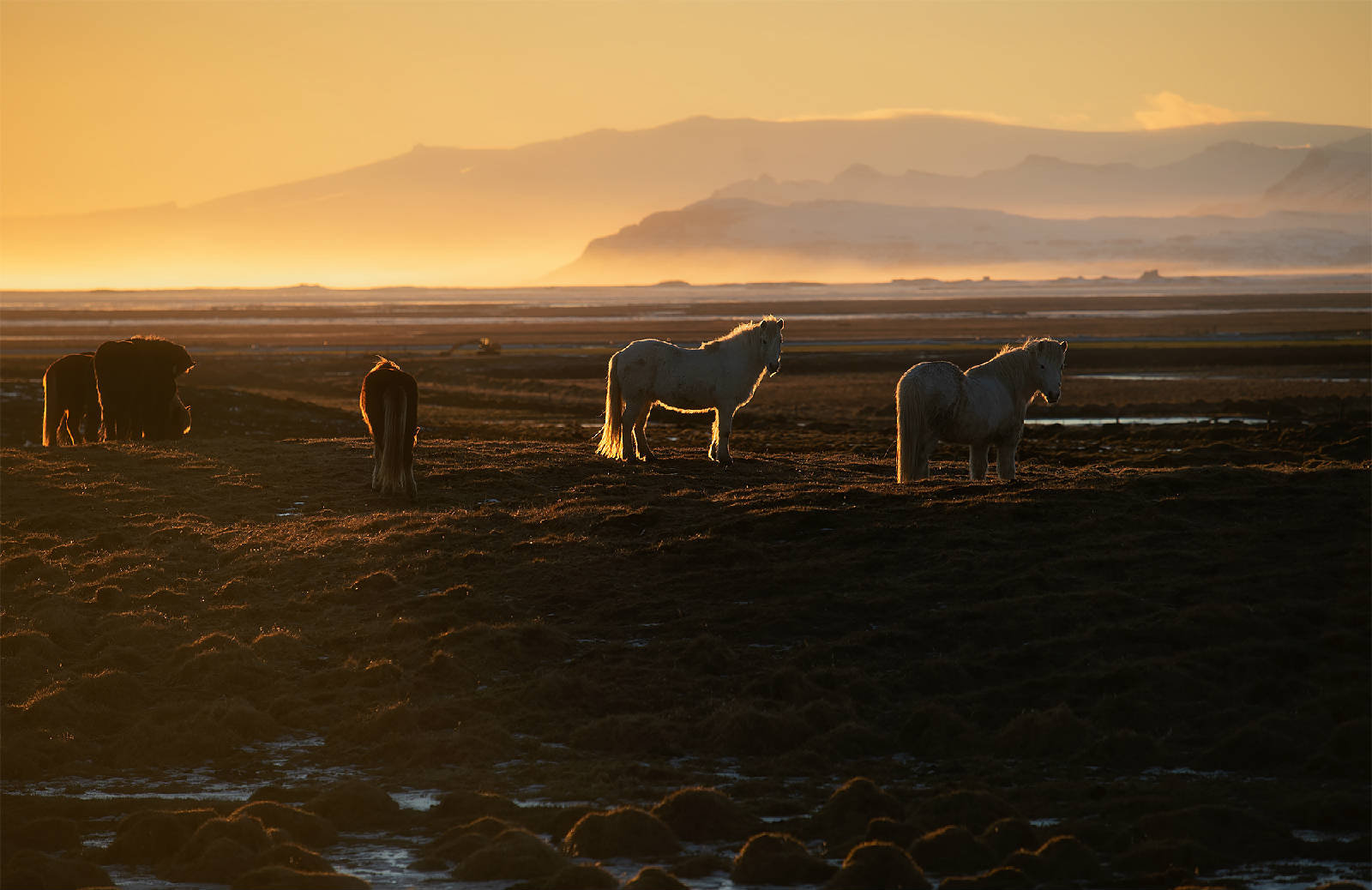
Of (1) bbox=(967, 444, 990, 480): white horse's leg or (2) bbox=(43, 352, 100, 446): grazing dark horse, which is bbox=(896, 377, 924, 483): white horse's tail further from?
(2) bbox=(43, 352, 100, 446): grazing dark horse

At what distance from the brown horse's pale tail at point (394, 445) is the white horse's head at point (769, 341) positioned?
5993mm

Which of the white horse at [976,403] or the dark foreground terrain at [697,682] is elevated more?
the white horse at [976,403]

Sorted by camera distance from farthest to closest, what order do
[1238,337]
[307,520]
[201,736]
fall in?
1. [1238,337]
2. [307,520]
3. [201,736]

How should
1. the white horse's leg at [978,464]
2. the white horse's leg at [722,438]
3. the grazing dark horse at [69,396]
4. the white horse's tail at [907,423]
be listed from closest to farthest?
the white horse's tail at [907,423], the white horse's leg at [978,464], the white horse's leg at [722,438], the grazing dark horse at [69,396]

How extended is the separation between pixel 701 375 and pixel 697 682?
1107 cm

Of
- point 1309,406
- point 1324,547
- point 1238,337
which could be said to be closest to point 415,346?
point 1238,337

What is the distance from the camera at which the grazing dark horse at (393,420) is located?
18.8 meters

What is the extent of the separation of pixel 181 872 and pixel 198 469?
1533 centimetres

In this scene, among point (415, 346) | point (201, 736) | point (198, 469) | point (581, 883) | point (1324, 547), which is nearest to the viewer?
point (581, 883)

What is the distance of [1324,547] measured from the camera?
12.6 m

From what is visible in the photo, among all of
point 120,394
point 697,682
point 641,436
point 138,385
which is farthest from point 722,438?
point 120,394

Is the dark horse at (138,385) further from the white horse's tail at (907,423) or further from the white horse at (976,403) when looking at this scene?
the white horse at (976,403)

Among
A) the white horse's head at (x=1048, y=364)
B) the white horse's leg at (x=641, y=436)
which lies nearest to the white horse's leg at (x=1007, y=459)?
the white horse's head at (x=1048, y=364)

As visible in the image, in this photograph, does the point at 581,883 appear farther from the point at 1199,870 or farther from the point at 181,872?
the point at 1199,870
